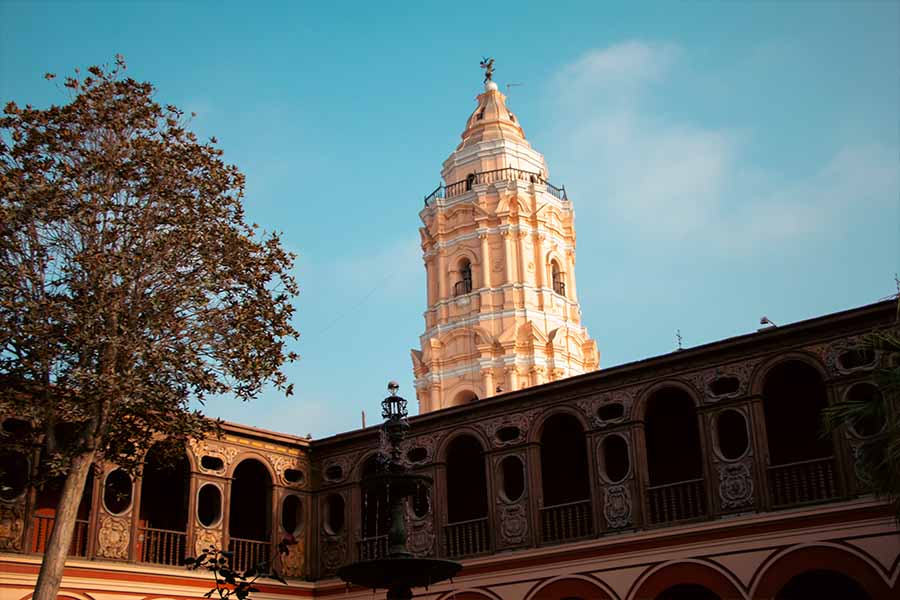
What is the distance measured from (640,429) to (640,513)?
154cm

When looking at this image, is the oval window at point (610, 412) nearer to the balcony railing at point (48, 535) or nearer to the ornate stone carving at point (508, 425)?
the ornate stone carving at point (508, 425)

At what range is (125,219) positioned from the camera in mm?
17953

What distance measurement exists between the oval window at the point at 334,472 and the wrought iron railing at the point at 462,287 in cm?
1599

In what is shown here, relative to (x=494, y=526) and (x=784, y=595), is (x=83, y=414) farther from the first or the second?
(x=784, y=595)

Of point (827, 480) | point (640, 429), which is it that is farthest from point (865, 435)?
point (640, 429)

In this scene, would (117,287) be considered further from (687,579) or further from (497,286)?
(497,286)

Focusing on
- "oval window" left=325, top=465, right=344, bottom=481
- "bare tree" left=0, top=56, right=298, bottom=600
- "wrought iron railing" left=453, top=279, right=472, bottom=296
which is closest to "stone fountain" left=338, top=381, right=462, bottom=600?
"bare tree" left=0, top=56, right=298, bottom=600

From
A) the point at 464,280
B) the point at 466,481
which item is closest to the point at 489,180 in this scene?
the point at 464,280

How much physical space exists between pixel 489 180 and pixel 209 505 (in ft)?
67.2

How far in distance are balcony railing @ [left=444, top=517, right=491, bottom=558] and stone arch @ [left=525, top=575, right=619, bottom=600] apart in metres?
1.59

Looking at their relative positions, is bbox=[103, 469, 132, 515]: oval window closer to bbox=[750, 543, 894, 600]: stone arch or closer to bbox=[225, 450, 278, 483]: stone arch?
bbox=[225, 450, 278, 483]: stone arch

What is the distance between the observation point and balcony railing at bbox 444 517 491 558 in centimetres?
2206

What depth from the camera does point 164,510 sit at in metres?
24.1

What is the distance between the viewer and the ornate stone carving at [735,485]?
61.7 feet
